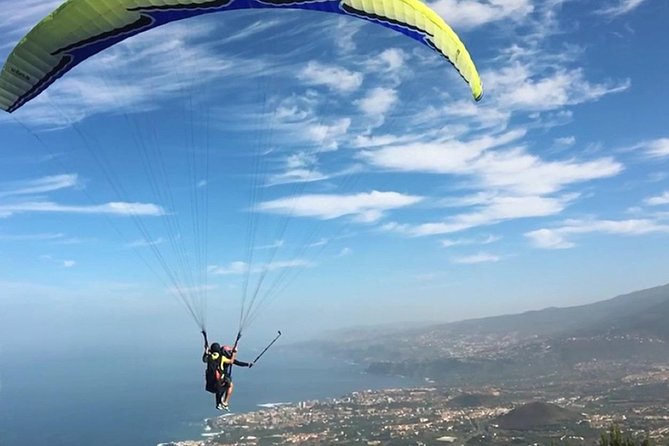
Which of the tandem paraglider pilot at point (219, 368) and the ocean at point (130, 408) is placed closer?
the tandem paraglider pilot at point (219, 368)

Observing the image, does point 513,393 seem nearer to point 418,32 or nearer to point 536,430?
point 536,430

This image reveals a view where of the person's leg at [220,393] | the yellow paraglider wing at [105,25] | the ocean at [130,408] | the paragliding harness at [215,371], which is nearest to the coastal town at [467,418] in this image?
the ocean at [130,408]

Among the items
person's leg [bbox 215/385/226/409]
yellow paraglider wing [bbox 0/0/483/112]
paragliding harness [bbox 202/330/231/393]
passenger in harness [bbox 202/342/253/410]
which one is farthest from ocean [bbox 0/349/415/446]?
yellow paraglider wing [bbox 0/0/483/112]

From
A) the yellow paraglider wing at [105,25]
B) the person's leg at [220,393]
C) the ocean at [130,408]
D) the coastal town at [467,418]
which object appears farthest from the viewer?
the ocean at [130,408]

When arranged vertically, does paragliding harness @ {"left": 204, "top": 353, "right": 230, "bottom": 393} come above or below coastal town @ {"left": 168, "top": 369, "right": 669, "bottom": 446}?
above

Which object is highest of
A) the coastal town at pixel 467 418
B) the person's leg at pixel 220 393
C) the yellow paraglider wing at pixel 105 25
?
the yellow paraglider wing at pixel 105 25

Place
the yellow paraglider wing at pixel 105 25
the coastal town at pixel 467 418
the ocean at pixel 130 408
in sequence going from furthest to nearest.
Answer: the ocean at pixel 130 408 < the coastal town at pixel 467 418 < the yellow paraglider wing at pixel 105 25

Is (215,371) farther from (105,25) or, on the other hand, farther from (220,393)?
(105,25)

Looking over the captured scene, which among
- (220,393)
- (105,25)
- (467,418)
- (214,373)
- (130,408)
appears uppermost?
(105,25)

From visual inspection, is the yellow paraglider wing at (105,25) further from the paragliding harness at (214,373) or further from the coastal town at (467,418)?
the coastal town at (467,418)

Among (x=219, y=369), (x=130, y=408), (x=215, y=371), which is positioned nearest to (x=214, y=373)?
(x=215, y=371)

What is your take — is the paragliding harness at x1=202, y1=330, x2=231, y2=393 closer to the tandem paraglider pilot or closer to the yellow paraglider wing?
the tandem paraglider pilot
